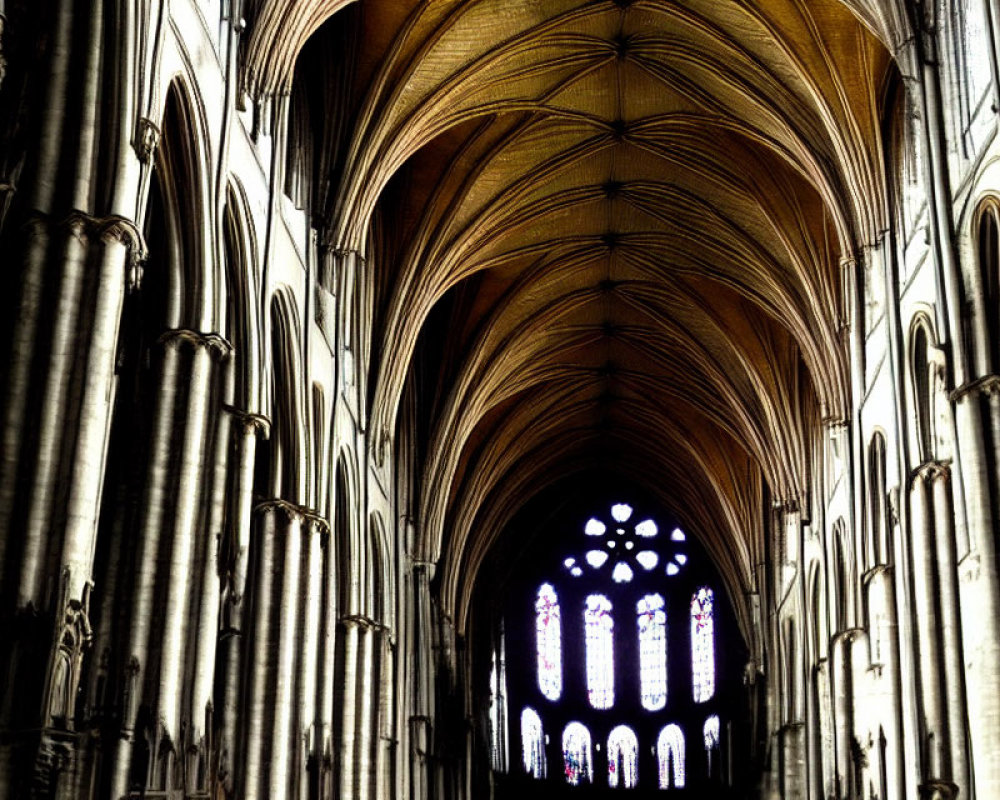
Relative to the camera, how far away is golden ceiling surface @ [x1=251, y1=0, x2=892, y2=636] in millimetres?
27750

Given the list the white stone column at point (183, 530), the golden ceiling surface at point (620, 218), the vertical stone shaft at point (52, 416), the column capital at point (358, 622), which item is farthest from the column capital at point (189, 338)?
the column capital at point (358, 622)

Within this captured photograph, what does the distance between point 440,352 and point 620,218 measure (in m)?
5.67

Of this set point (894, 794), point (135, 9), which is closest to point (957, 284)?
point (894, 794)

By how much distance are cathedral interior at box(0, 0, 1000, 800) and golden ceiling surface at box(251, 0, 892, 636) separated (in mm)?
94

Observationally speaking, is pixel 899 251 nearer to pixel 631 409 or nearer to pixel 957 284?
pixel 957 284

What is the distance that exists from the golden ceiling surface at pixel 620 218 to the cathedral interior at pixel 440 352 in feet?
0.31

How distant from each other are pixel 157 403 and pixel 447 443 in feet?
67.1

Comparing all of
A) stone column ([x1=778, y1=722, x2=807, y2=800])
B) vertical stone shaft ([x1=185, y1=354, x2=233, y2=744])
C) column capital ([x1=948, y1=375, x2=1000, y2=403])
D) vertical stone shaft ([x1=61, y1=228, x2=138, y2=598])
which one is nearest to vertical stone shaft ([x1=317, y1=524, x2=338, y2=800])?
vertical stone shaft ([x1=185, y1=354, x2=233, y2=744])

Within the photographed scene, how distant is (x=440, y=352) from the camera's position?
3872cm

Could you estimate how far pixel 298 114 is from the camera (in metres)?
26.8

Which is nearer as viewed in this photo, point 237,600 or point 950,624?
point 237,600

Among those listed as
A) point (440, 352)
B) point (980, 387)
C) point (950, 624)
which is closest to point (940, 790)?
point (950, 624)

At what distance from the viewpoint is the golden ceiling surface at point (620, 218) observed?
1093 inches

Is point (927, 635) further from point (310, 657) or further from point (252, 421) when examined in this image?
point (252, 421)
